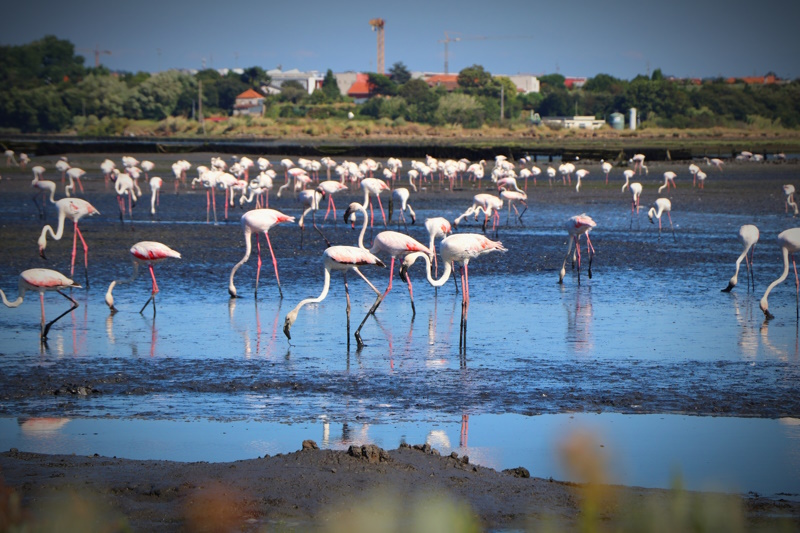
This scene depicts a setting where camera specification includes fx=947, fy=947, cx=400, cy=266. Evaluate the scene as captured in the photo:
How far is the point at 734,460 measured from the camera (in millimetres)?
6254

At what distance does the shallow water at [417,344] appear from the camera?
7.71 meters

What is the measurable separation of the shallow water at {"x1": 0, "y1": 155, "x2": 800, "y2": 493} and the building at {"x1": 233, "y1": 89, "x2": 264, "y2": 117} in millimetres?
103455

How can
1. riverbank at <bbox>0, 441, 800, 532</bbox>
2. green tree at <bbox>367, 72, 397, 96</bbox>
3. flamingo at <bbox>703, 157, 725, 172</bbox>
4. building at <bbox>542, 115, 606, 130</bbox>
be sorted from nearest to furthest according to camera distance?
1. riverbank at <bbox>0, 441, 800, 532</bbox>
2. flamingo at <bbox>703, 157, 725, 172</bbox>
3. building at <bbox>542, 115, 606, 130</bbox>
4. green tree at <bbox>367, 72, 397, 96</bbox>

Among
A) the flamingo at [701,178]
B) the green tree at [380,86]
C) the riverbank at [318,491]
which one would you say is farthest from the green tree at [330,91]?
the riverbank at [318,491]

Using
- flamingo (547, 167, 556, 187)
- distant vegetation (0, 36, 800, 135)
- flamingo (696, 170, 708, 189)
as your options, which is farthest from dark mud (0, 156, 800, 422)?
distant vegetation (0, 36, 800, 135)

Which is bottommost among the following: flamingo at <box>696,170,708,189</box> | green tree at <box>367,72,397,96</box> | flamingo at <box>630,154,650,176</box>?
flamingo at <box>696,170,708,189</box>

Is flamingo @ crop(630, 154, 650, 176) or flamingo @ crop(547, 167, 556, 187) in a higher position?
flamingo @ crop(630, 154, 650, 176)

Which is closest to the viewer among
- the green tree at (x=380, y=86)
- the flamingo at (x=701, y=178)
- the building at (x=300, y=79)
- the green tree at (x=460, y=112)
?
the flamingo at (x=701, y=178)

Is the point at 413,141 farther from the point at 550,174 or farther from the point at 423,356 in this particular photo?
the point at 423,356

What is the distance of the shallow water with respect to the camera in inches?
304

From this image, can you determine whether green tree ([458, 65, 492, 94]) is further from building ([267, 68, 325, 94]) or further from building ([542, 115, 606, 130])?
building ([267, 68, 325, 94])

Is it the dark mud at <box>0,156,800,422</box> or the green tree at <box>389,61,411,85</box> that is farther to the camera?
the green tree at <box>389,61,411,85</box>

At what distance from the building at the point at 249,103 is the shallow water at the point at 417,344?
103455mm

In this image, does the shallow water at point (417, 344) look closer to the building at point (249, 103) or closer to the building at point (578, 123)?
the building at point (578, 123)
